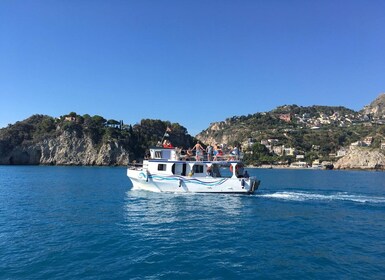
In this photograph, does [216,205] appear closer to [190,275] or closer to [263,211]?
[263,211]

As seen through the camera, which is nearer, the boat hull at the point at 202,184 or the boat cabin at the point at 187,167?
the boat hull at the point at 202,184

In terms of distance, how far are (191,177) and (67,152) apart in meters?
105

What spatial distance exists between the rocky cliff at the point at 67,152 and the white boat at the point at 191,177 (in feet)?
319

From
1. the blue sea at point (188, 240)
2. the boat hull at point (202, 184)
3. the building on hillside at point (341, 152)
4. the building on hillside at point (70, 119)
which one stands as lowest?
the blue sea at point (188, 240)

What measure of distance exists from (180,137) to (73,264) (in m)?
149

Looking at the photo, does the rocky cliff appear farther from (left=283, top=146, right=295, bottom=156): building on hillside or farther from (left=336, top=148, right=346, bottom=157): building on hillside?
(left=336, top=148, right=346, bottom=157): building on hillside

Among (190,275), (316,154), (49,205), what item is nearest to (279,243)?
(190,275)

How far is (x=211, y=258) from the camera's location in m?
14.1

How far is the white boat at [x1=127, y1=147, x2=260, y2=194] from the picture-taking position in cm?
3462

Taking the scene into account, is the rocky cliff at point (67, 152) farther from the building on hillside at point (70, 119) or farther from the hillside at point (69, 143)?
the building on hillside at point (70, 119)

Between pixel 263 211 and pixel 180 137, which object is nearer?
pixel 263 211

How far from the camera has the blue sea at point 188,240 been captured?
12.6 m

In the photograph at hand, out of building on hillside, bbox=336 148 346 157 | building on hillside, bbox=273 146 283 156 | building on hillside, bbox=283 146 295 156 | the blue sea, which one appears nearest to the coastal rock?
building on hillside, bbox=336 148 346 157

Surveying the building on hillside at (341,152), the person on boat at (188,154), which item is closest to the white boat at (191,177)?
the person on boat at (188,154)
